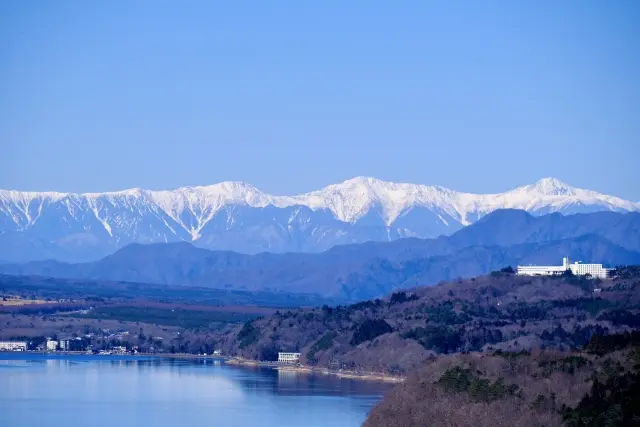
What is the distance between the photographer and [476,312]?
421 ft

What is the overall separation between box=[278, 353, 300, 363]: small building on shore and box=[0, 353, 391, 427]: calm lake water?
7.52 meters

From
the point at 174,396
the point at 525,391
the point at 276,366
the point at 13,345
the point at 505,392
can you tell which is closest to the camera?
the point at 525,391

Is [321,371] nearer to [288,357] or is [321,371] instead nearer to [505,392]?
[288,357]

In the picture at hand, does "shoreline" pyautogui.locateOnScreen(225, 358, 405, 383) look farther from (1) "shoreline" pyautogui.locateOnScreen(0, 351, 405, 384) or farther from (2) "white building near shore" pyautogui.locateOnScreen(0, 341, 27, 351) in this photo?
(2) "white building near shore" pyautogui.locateOnScreen(0, 341, 27, 351)

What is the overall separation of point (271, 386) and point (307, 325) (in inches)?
1394

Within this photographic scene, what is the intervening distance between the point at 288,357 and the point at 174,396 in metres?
38.8

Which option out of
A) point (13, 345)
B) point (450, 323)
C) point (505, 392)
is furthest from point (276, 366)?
point (505, 392)

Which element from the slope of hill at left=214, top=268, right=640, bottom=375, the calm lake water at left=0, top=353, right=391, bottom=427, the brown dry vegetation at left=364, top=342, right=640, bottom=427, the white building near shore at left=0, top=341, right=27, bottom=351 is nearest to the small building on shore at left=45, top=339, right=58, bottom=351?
the white building near shore at left=0, top=341, right=27, bottom=351

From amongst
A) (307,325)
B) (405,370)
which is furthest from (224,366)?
(405,370)

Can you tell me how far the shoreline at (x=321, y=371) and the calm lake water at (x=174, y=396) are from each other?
5.48 ft

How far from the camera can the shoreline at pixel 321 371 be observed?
112 meters

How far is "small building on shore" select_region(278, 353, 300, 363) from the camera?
440ft

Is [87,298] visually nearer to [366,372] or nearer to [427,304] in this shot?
[427,304]

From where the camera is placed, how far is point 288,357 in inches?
5330
